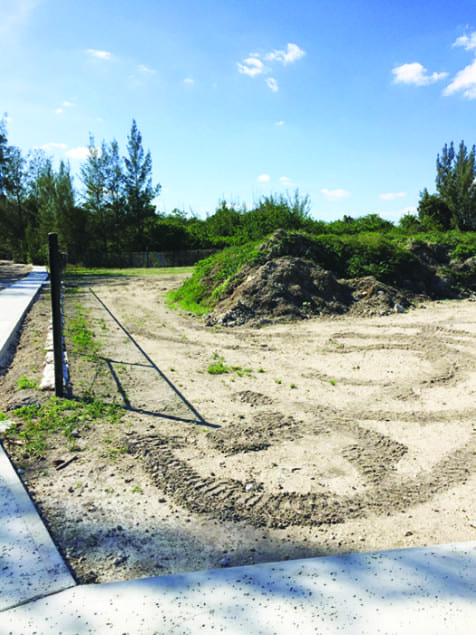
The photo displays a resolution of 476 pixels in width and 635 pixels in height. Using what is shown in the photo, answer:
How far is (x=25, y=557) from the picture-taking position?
2.22 m

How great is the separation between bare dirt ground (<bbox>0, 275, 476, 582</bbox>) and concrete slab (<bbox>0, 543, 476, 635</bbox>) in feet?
0.79

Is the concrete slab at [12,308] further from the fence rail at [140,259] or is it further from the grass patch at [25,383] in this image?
the fence rail at [140,259]

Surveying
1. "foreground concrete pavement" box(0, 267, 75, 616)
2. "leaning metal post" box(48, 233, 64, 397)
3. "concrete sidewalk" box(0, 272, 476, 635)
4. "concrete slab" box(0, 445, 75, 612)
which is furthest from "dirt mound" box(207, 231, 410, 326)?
"concrete sidewalk" box(0, 272, 476, 635)

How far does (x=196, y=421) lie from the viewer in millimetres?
4258

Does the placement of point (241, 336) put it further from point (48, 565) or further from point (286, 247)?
point (48, 565)

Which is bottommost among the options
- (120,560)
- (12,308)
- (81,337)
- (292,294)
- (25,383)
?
(120,560)

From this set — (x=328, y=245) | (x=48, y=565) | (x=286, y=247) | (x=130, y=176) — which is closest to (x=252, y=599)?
(x=48, y=565)

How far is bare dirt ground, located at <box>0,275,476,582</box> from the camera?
2543 millimetres

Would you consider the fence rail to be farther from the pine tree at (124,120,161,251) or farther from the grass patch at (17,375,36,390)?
the grass patch at (17,375,36,390)

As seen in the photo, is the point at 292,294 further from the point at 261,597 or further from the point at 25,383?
the point at 261,597

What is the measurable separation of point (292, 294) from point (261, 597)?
831 cm

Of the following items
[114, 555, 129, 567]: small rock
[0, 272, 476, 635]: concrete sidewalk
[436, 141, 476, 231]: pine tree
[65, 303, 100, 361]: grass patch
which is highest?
[436, 141, 476, 231]: pine tree

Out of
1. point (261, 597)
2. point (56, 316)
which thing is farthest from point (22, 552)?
point (56, 316)

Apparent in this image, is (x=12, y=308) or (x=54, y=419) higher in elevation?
(x=12, y=308)
